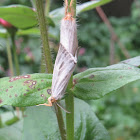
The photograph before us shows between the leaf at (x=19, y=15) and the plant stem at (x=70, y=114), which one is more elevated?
the leaf at (x=19, y=15)

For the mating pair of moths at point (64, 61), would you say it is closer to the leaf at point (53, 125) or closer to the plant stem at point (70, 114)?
the plant stem at point (70, 114)

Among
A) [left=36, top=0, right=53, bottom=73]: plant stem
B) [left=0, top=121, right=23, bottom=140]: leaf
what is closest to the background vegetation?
[left=0, top=121, right=23, bottom=140]: leaf

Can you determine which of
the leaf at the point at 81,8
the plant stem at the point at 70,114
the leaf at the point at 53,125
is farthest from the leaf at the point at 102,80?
the leaf at the point at 81,8

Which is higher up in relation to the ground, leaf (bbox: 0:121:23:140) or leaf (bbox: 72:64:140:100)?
leaf (bbox: 72:64:140:100)

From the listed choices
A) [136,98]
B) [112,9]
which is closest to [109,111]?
[136,98]

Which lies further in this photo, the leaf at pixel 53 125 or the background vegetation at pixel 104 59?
the background vegetation at pixel 104 59

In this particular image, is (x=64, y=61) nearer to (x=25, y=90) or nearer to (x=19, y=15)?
(x=25, y=90)

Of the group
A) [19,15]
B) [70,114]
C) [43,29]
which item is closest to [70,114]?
[70,114]

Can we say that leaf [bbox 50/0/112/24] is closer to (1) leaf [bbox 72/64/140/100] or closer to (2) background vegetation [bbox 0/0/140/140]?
(2) background vegetation [bbox 0/0/140/140]
